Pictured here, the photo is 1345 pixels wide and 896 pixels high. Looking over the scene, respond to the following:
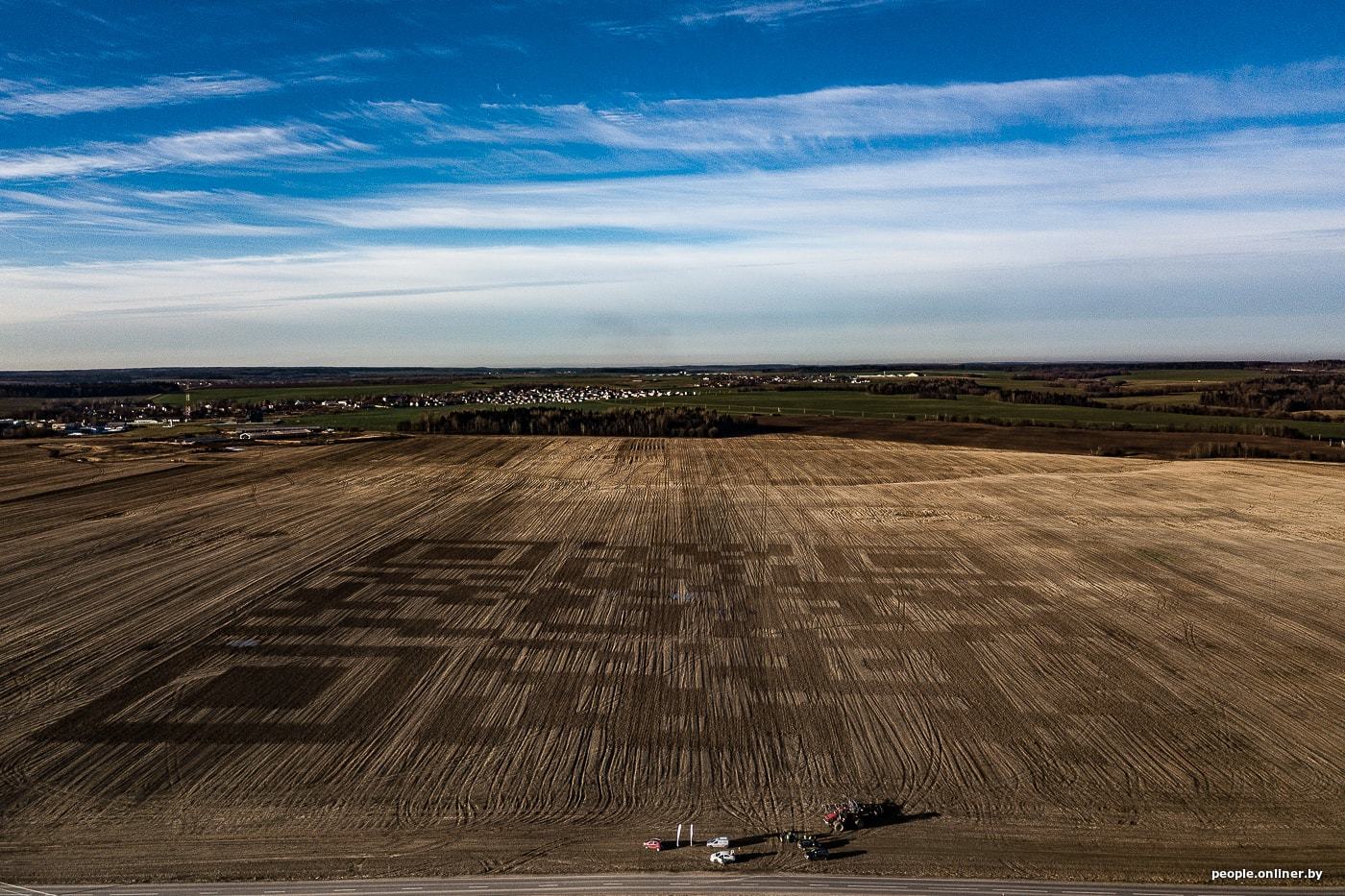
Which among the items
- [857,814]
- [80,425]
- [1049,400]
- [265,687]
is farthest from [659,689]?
[1049,400]

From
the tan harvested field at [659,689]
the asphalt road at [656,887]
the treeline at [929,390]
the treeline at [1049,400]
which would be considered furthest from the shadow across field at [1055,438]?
the asphalt road at [656,887]

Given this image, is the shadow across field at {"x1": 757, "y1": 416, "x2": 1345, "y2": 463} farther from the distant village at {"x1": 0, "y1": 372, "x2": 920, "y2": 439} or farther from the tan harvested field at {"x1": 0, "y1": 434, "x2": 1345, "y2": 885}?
the distant village at {"x1": 0, "y1": 372, "x2": 920, "y2": 439}

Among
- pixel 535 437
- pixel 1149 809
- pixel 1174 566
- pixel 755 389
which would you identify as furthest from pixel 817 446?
pixel 755 389

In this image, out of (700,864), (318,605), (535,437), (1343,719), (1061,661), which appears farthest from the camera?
Answer: (535,437)

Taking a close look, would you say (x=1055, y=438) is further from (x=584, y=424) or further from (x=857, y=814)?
(x=857, y=814)

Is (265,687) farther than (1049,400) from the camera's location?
No

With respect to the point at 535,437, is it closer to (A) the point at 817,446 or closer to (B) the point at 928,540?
(A) the point at 817,446
